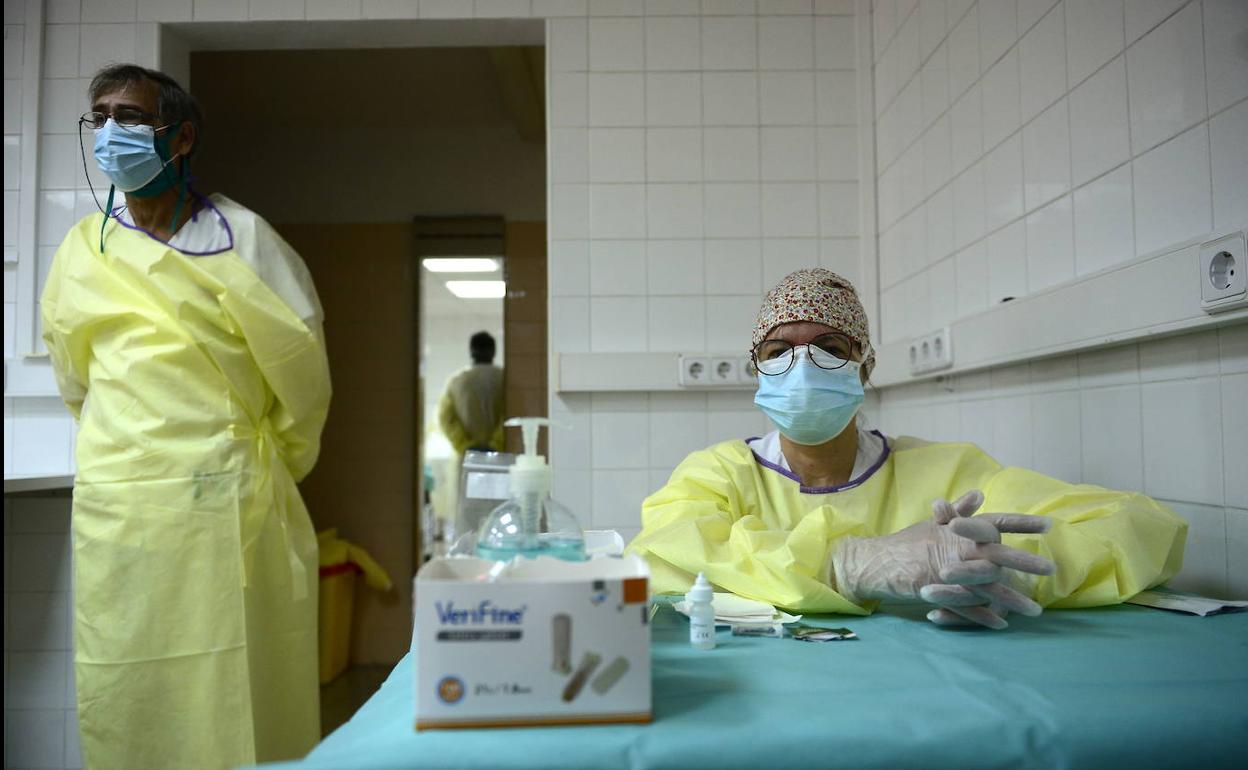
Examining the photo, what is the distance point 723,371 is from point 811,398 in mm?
1182

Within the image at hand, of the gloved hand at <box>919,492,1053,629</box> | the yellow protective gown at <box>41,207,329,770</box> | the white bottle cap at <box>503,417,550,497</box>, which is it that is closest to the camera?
the white bottle cap at <box>503,417,550,497</box>

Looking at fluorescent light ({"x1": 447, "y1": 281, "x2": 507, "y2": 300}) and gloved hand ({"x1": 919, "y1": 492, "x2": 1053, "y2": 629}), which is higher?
fluorescent light ({"x1": 447, "y1": 281, "x2": 507, "y2": 300})

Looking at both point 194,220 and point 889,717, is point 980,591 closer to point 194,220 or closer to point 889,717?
point 889,717

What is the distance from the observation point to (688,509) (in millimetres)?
1381

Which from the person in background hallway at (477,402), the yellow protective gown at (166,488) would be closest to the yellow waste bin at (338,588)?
the person in background hallway at (477,402)

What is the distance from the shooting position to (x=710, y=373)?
259 centimetres

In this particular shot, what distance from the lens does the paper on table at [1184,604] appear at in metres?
1.08

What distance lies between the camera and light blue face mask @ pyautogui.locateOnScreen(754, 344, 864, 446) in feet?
4.66

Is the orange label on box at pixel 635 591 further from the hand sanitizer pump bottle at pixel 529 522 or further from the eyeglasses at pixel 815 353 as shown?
the eyeglasses at pixel 815 353

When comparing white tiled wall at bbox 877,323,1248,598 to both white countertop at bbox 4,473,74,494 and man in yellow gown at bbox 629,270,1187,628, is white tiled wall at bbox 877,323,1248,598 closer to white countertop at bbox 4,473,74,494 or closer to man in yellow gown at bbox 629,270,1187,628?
man in yellow gown at bbox 629,270,1187,628

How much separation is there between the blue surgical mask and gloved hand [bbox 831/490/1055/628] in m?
1.81

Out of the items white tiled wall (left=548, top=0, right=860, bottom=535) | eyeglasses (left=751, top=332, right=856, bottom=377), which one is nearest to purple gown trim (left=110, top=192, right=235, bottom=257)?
white tiled wall (left=548, top=0, right=860, bottom=535)

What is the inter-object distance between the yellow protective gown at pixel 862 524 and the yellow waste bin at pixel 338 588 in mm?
3103

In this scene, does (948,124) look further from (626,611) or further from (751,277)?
(626,611)
